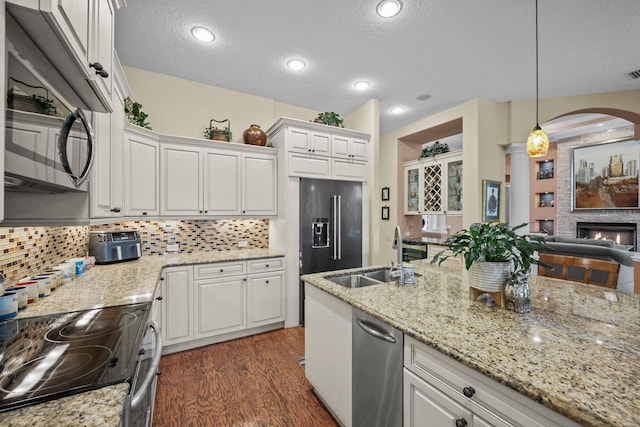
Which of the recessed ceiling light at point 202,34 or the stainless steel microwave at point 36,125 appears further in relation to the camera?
the recessed ceiling light at point 202,34

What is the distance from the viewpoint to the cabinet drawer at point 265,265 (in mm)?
3038

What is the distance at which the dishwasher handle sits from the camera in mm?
1251

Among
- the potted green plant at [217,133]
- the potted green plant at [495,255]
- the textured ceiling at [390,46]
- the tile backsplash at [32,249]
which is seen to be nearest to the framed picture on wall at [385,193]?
the textured ceiling at [390,46]

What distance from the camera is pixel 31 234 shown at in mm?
1724

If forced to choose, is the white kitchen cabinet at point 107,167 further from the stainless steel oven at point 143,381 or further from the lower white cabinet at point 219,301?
the lower white cabinet at point 219,301

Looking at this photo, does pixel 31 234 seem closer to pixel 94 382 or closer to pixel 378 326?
pixel 94 382

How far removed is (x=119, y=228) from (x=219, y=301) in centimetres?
133

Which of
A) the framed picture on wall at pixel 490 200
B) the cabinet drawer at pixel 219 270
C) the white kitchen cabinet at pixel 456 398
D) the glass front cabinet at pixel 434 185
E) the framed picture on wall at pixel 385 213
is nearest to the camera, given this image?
the white kitchen cabinet at pixel 456 398

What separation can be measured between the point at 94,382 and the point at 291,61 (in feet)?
9.94

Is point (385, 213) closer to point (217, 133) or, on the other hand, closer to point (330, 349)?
point (217, 133)

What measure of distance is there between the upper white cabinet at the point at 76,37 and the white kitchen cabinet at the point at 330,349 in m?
1.54

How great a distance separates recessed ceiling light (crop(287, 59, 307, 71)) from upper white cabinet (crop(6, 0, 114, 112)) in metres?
1.89

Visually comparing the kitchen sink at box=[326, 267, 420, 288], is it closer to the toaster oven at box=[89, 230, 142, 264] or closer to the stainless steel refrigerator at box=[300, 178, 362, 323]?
the stainless steel refrigerator at box=[300, 178, 362, 323]

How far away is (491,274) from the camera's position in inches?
52.2
